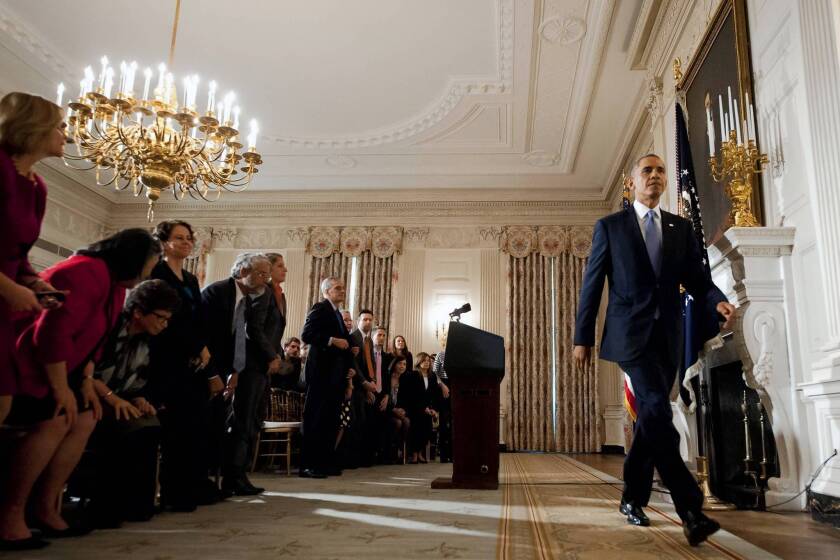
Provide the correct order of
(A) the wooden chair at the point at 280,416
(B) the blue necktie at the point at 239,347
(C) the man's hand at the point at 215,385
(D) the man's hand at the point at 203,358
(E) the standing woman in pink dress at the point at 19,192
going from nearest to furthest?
(E) the standing woman in pink dress at the point at 19,192 < (D) the man's hand at the point at 203,358 < (C) the man's hand at the point at 215,385 < (B) the blue necktie at the point at 239,347 < (A) the wooden chair at the point at 280,416

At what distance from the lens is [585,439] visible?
8.91 m

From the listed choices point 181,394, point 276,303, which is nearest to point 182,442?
point 181,394

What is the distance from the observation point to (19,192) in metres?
1.72

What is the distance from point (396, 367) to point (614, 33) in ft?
12.8

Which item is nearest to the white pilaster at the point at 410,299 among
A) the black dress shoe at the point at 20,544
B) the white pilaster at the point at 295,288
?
the white pilaster at the point at 295,288

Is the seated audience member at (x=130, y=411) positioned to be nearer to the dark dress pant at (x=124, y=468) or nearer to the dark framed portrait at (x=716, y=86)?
the dark dress pant at (x=124, y=468)

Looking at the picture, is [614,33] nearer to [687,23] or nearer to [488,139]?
[687,23]

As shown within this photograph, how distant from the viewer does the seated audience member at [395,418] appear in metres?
6.13

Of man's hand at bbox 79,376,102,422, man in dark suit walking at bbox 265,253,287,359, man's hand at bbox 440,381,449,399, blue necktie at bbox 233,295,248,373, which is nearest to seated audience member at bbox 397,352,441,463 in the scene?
man's hand at bbox 440,381,449,399

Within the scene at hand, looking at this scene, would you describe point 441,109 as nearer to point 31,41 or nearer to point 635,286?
point 31,41

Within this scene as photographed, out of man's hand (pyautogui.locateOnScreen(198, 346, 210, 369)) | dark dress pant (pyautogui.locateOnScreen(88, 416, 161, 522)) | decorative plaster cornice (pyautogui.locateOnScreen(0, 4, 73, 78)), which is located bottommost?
dark dress pant (pyautogui.locateOnScreen(88, 416, 161, 522))

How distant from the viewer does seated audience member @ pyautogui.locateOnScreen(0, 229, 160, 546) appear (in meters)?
1.77

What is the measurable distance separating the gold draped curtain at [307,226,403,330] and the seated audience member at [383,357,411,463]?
2938 mm

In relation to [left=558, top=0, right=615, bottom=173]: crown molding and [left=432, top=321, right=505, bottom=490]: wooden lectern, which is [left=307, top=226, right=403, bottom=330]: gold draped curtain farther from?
[left=432, top=321, right=505, bottom=490]: wooden lectern
